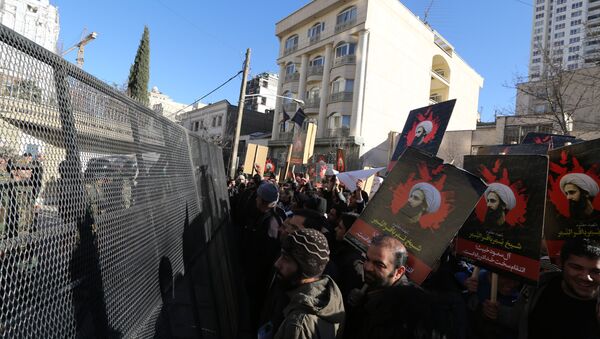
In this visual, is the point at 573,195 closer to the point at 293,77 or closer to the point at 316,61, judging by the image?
the point at 316,61

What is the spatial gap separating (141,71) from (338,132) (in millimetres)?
18703

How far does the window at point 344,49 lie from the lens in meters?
33.1

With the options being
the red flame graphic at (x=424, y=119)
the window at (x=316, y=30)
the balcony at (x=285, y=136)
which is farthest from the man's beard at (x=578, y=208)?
the window at (x=316, y=30)

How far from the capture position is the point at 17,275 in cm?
119

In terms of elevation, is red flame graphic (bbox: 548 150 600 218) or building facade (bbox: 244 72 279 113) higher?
building facade (bbox: 244 72 279 113)

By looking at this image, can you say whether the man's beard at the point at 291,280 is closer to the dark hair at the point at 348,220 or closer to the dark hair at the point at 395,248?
the dark hair at the point at 395,248

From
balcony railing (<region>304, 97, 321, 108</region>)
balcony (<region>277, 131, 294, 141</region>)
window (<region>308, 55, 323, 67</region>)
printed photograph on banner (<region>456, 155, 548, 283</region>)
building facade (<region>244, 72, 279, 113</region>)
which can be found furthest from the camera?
building facade (<region>244, 72, 279, 113</region>)

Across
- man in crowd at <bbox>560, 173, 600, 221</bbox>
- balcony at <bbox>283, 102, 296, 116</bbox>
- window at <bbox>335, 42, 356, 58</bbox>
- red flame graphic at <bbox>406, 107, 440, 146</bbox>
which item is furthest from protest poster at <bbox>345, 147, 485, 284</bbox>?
balcony at <bbox>283, 102, 296, 116</bbox>

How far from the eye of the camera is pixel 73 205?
1.50 metres

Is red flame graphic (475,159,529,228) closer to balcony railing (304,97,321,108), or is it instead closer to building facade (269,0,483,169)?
building facade (269,0,483,169)

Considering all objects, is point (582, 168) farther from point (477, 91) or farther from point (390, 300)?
point (477, 91)

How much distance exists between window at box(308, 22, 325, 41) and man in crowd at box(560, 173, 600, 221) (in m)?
35.3

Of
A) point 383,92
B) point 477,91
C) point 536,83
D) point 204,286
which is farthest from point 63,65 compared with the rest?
point 477,91

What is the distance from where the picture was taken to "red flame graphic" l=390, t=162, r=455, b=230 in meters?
2.61
